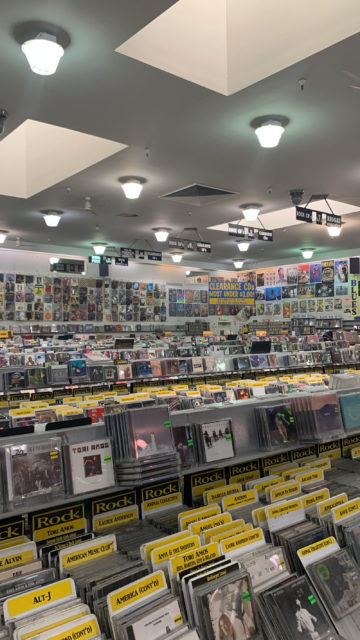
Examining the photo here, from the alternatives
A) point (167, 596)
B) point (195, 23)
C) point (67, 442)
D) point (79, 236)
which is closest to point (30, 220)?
point (79, 236)

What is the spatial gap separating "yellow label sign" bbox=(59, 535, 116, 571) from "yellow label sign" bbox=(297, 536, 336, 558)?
2.74 feet

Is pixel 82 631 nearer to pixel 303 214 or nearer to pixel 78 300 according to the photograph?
pixel 303 214

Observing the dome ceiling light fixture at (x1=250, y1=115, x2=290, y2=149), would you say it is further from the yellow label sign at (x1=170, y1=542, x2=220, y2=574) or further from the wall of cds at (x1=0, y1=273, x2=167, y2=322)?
the wall of cds at (x1=0, y1=273, x2=167, y2=322)

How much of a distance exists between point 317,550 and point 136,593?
88 centimetres

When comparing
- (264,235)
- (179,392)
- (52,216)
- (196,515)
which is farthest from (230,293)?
(196,515)

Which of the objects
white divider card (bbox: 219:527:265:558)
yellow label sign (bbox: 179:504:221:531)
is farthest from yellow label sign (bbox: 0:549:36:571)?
white divider card (bbox: 219:527:265:558)

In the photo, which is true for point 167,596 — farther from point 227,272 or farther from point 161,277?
point 227,272

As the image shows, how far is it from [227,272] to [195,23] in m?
17.2

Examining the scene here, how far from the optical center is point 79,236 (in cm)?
1319

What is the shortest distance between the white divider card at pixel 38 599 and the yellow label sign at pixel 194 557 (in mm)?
392

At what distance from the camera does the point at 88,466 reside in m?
2.53

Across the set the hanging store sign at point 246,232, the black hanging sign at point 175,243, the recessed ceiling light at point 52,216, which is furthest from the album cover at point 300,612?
the black hanging sign at point 175,243

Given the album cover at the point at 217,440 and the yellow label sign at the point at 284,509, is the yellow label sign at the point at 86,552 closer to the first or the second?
the yellow label sign at the point at 284,509

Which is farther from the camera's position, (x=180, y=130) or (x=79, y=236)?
(x=79, y=236)
